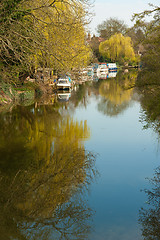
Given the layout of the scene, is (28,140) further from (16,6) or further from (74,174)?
(16,6)

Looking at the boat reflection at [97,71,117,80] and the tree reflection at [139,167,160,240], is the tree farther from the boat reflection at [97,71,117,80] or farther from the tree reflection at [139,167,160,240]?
the tree reflection at [139,167,160,240]

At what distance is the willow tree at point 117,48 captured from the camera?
77.8 m

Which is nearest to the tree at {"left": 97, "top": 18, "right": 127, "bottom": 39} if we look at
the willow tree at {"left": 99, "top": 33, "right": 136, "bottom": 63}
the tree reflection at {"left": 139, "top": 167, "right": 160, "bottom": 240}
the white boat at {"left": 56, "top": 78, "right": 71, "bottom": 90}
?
the willow tree at {"left": 99, "top": 33, "right": 136, "bottom": 63}

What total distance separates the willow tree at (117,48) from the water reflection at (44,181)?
2539 inches

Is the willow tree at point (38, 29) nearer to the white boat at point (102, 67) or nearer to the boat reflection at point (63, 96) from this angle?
the boat reflection at point (63, 96)

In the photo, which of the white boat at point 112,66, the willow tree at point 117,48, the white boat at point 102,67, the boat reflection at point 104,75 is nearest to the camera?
the boat reflection at point 104,75

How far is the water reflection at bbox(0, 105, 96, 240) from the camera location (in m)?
6.93

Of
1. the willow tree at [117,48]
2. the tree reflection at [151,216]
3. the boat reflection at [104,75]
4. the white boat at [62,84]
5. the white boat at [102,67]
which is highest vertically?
the willow tree at [117,48]

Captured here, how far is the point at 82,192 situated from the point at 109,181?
4.10ft

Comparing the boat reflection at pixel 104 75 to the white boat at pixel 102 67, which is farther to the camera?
the white boat at pixel 102 67

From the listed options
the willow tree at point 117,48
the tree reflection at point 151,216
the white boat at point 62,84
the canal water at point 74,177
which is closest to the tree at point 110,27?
the willow tree at point 117,48

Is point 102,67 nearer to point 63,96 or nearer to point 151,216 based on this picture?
point 63,96

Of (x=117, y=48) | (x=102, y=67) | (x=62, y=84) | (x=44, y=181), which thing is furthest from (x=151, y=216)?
(x=117, y=48)

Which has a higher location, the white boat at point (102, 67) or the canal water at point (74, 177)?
the white boat at point (102, 67)
